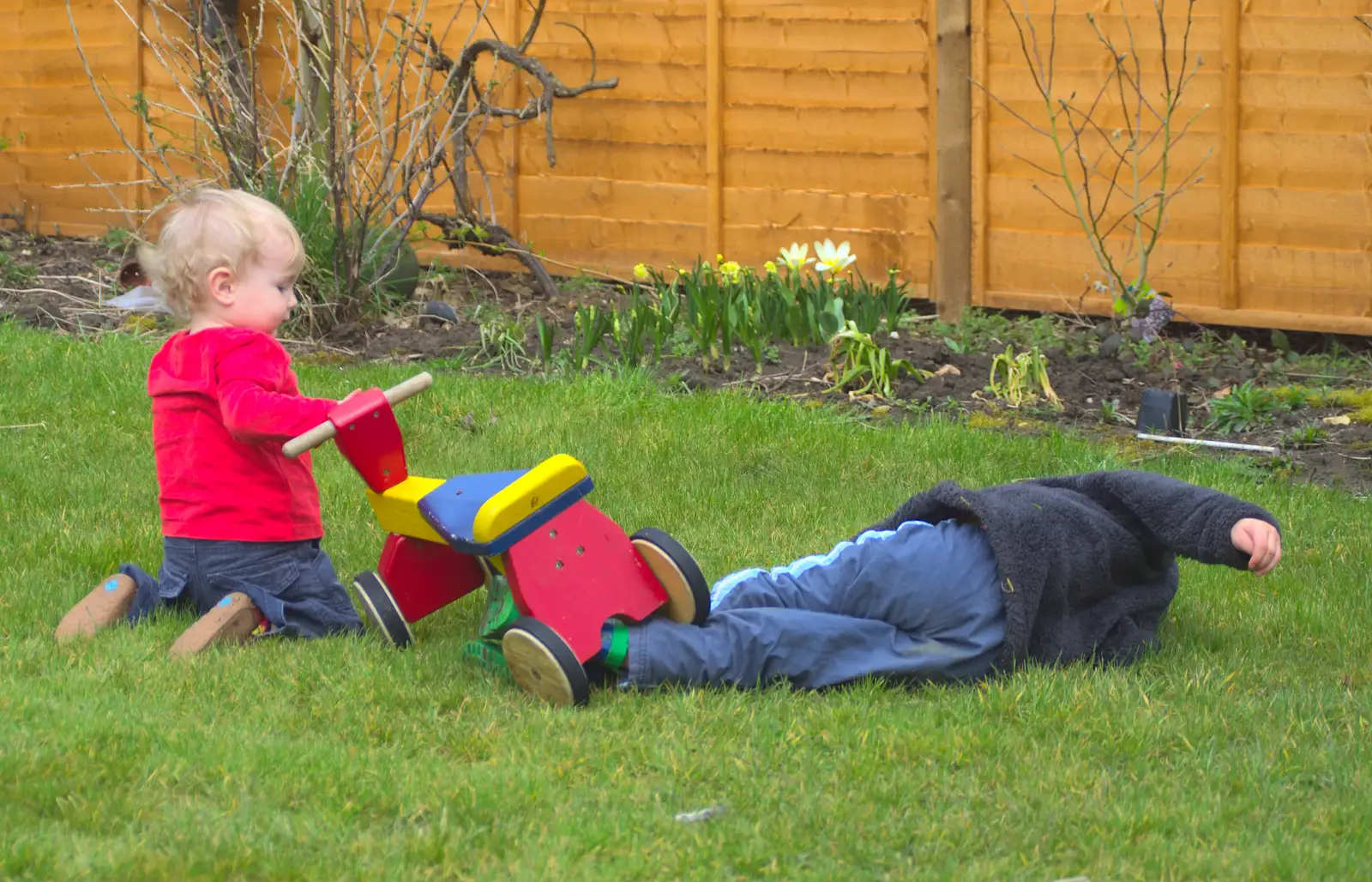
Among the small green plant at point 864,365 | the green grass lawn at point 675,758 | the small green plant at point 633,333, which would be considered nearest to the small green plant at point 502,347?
the small green plant at point 633,333

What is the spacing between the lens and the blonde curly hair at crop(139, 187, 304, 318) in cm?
342

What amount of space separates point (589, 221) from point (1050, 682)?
5650 millimetres

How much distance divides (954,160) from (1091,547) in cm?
435

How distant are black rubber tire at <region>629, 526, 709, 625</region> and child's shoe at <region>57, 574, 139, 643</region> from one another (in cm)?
120

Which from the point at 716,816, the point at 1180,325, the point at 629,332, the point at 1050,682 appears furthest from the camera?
the point at 1180,325

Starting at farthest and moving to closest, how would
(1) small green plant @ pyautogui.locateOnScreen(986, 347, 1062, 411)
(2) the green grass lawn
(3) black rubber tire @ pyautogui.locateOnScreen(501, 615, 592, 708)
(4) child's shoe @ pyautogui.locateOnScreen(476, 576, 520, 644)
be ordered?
(1) small green plant @ pyautogui.locateOnScreen(986, 347, 1062, 411) → (4) child's shoe @ pyautogui.locateOnScreen(476, 576, 520, 644) → (3) black rubber tire @ pyautogui.locateOnScreen(501, 615, 592, 708) → (2) the green grass lawn

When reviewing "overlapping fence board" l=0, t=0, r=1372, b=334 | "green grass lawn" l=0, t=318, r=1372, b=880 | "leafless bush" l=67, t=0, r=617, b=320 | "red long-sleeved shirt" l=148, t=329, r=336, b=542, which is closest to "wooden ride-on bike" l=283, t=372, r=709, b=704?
"green grass lawn" l=0, t=318, r=1372, b=880

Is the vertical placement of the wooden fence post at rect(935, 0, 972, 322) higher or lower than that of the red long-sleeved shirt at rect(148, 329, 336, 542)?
higher

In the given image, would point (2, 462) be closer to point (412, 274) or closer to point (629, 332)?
point (629, 332)

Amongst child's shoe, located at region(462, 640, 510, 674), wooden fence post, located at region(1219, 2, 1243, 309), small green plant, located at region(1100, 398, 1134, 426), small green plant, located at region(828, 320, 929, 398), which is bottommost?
child's shoe, located at region(462, 640, 510, 674)

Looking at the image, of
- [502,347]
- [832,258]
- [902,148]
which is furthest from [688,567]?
[902,148]

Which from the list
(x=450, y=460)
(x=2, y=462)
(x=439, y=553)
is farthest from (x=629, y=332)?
(x=439, y=553)

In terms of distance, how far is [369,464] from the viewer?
3266mm

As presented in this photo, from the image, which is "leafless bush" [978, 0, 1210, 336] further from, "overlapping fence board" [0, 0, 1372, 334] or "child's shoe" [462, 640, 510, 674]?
"child's shoe" [462, 640, 510, 674]
